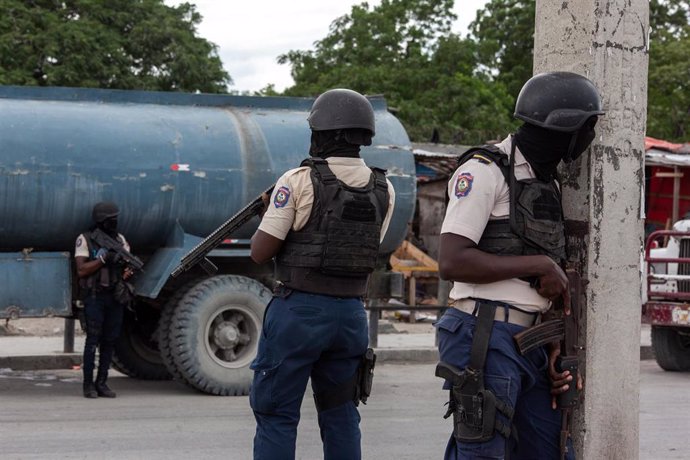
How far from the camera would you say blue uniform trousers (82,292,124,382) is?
31.4 ft

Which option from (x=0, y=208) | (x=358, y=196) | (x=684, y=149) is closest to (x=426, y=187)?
(x=684, y=149)

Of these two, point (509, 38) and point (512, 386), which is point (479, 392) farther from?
point (509, 38)

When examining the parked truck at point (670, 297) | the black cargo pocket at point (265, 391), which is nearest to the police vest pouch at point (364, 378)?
the black cargo pocket at point (265, 391)

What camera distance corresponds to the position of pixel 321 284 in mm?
5055

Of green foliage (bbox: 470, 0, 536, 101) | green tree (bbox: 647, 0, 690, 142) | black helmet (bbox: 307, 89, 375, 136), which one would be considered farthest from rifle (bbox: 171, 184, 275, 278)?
green foliage (bbox: 470, 0, 536, 101)

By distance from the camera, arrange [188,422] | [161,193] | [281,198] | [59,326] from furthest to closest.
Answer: [59,326], [161,193], [188,422], [281,198]

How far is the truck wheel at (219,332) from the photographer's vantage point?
988cm

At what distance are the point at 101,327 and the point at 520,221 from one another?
20.5 feet

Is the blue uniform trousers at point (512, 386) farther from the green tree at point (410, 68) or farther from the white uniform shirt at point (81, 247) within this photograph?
the green tree at point (410, 68)

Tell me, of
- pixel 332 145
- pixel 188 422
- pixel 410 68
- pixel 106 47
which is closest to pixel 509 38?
pixel 410 68

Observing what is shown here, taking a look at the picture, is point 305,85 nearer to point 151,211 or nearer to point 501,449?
point 151,211

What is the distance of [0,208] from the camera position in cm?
959

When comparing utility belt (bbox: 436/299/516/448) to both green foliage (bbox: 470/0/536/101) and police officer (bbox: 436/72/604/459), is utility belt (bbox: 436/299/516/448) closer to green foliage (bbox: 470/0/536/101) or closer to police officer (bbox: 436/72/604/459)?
police officer (bbox: 436/72/604/459)

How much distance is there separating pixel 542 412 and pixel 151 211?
6471 mm
